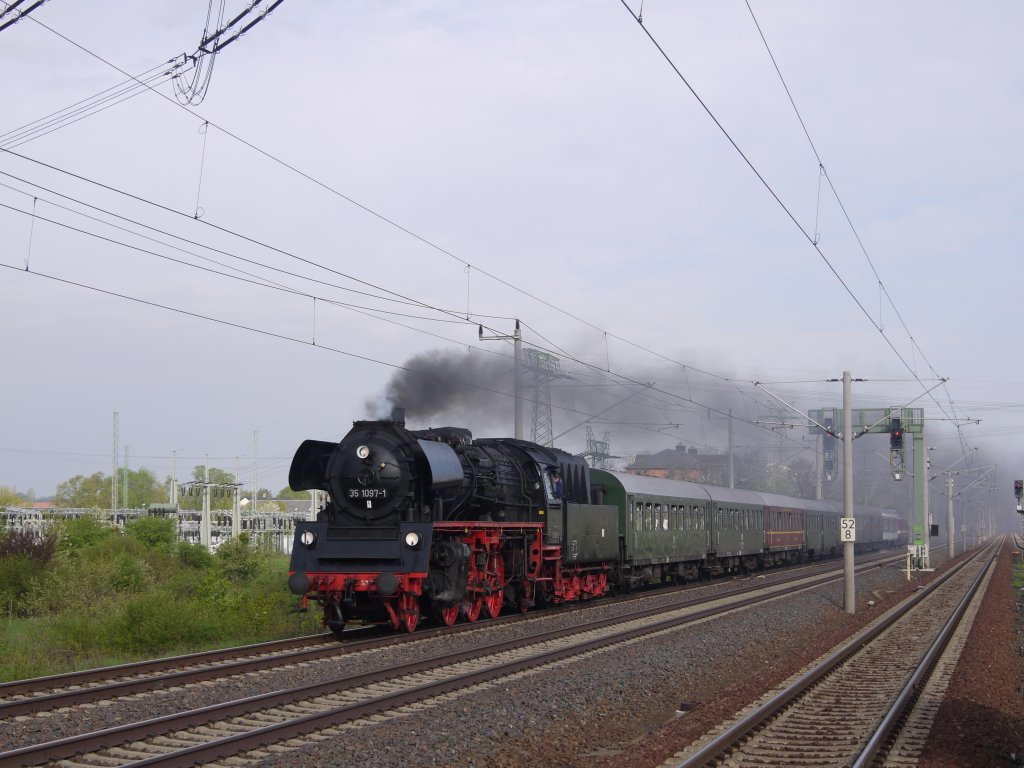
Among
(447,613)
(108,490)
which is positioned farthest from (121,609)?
(108,490)

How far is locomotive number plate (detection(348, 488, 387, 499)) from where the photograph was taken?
59.2ft

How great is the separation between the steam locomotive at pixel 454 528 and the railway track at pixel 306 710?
212 cm

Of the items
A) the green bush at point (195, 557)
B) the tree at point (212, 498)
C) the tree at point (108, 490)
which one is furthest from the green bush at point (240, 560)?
the tree at point (108, 490)

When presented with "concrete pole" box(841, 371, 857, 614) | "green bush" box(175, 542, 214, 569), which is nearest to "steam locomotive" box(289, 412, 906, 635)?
"concrete pole" box(841, 371, 857, 614)

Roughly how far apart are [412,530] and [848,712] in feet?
26.0

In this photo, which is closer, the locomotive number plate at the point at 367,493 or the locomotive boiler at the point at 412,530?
the locomotive boiler at the point at 412,530

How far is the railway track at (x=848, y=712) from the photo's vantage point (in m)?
9.38

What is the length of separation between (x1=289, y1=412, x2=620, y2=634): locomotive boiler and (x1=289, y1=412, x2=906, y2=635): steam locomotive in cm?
2

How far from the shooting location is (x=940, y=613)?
24.7m

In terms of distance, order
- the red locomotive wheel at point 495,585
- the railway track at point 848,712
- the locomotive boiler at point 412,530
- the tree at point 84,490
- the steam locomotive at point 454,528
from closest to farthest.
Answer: the railway track at point 848,712 → the locomotive boiler at point 412,530 → the steam locomotive at point 454,528 → the red locomotive wheel at point 495,585 → the tree at point 84,490

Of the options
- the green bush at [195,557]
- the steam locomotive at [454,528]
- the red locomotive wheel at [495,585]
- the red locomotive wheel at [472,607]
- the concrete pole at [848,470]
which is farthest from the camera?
the green bush at [195,557]

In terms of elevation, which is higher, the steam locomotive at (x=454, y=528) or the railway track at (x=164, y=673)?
the steam locomotive at (x=454, y=528)

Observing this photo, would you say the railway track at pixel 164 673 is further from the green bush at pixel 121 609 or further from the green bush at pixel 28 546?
the green bush at pixel 28 546

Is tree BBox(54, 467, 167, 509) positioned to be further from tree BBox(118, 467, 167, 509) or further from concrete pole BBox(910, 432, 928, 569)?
concrete pole BBox(910, 432, 928, 569)
